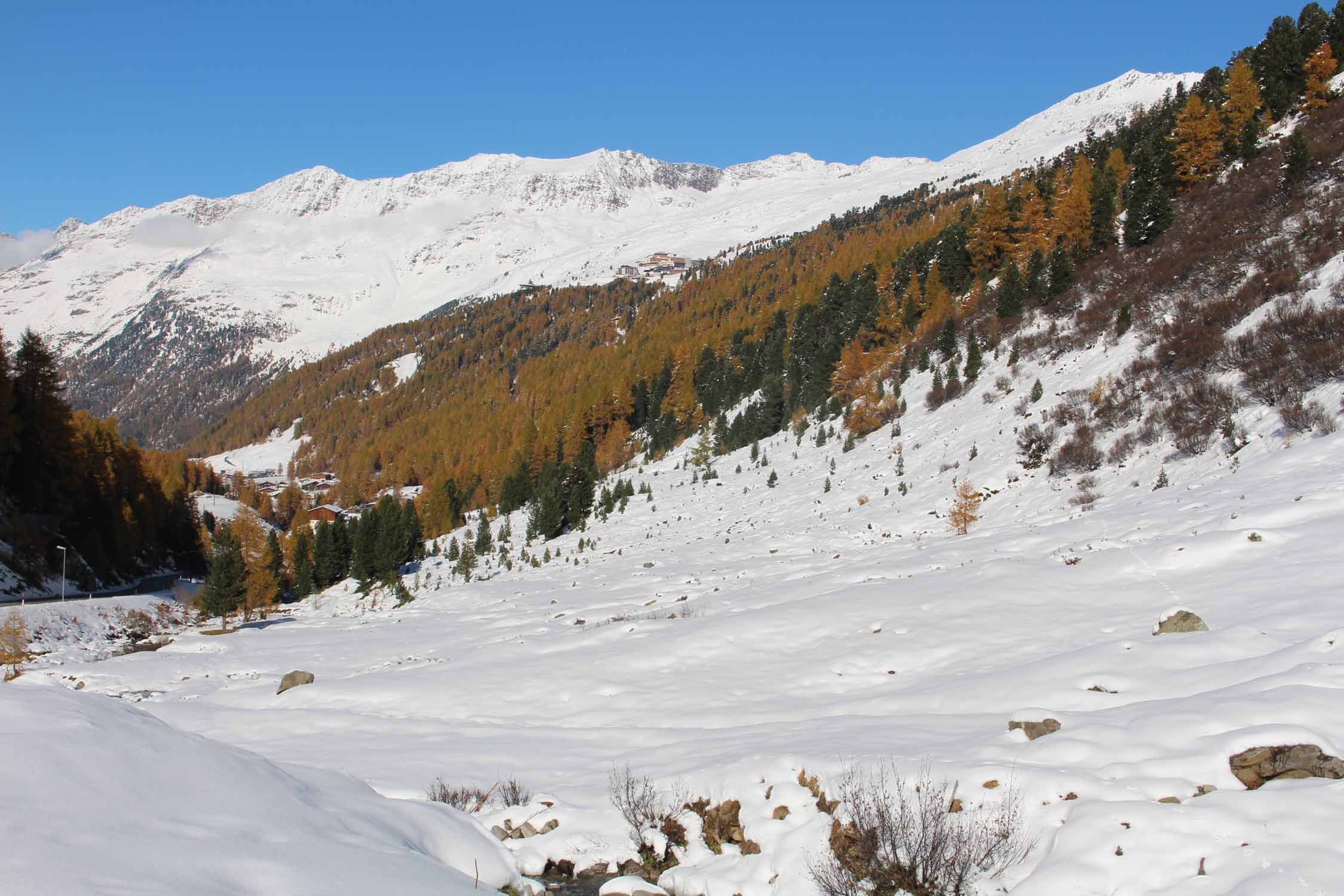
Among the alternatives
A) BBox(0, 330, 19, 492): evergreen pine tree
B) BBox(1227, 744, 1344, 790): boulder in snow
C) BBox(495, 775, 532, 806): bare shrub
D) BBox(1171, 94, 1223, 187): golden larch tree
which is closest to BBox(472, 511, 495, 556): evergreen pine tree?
BBox(0, 330, 19, 492): evergreen pine tree

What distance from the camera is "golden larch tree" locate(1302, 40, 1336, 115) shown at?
43156mm

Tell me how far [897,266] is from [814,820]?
70639 mm

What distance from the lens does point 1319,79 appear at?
44750 mm

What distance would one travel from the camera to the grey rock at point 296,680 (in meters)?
18.1

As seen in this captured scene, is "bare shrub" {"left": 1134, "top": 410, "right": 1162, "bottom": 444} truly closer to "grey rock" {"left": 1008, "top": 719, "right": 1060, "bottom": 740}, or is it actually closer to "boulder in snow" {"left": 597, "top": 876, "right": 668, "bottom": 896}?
"grey rock" {"left": 1008, "top": 719, "right": 1060, "bottom": 740}

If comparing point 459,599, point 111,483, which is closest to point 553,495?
point 459,599

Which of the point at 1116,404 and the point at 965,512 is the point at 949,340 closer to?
the point at 1116,404

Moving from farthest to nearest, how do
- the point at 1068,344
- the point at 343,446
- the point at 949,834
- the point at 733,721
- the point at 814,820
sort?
1. the point at 343,446
2. the point at 1068,344
3. the point at 733,721
4. the point at 814,820
5. the point at 949,834

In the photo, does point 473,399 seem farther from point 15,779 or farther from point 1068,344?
point 15,779

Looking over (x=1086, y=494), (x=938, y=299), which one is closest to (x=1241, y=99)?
(x=938, y=299)

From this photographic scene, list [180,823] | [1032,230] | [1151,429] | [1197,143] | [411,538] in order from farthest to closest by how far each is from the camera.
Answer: [411,538]
[1032,230]
[1197,143]
[1151,429]
[180,823]

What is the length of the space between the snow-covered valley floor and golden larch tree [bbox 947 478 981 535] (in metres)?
0.41

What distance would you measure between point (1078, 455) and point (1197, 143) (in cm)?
3454

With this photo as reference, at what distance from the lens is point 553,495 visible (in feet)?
167
